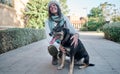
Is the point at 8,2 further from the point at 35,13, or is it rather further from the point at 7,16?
the point at 35,13

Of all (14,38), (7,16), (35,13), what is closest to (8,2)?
(7,16)

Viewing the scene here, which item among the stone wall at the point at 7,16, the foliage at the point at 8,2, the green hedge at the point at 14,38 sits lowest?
the green hedge at the point at 14,38

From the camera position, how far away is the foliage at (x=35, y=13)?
1925 cm

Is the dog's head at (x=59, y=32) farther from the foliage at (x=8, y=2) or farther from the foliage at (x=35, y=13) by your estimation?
the foliage at (x=35, y=13)

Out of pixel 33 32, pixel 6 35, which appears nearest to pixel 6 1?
pixel 33 32

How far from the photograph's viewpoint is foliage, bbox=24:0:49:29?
19250mm

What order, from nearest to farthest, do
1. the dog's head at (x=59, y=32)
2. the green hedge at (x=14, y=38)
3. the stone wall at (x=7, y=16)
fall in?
the dog's head at (x=59, y=32) → the green hedge at (x=14, y=38) → the stone wall at (x=7, y=16)

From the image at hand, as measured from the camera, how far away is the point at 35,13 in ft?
62.8

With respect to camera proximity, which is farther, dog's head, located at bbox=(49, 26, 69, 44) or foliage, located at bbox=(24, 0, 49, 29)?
foliage, located at bbox=(24, 0, 49, 29)

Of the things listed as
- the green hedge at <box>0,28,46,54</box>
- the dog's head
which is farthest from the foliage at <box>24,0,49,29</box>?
the dog's head

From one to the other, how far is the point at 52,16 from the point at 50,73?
1.39m

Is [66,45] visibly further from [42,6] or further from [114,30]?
[42,6]

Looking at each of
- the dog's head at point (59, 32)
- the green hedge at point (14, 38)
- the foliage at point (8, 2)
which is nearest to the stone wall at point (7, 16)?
the foliage at point (8, 2)

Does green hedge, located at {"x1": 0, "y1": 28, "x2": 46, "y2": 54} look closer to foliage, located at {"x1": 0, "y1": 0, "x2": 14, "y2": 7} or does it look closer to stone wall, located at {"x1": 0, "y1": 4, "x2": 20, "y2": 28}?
stone wall, located at {"x1": 0, "y1": 4, "x2": 20, "y2": 28}
